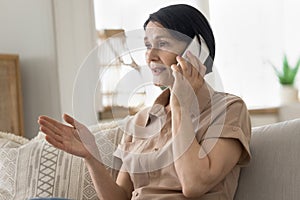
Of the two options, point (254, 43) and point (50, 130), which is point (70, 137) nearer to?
point (50, 130)

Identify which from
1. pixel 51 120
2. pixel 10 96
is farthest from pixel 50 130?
pixel 10 96

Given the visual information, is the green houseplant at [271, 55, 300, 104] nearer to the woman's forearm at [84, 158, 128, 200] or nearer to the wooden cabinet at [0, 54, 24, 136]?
the wooden cabinet at [0, 54, 24, 136]

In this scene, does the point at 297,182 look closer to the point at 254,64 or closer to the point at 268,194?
the point at 268,194

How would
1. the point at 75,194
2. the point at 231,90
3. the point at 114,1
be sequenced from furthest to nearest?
the point at 231,90
the point at 114,1
the point at 75,194

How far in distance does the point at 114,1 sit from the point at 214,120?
2.04 meters

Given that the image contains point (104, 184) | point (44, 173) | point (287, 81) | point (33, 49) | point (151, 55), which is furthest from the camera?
point (287, 81)

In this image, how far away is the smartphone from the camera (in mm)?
1348

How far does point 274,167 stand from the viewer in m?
1.45

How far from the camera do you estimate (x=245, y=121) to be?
1.41 metres

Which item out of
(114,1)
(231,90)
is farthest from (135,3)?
(231,90)

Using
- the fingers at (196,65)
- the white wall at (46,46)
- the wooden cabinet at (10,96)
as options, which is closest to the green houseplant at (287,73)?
the white wall at (46,46)

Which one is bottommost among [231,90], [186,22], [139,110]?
[231,90]

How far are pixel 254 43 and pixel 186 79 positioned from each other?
2906 mm

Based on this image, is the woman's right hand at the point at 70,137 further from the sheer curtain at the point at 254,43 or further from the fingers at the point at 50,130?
the sheer curtain at the point at 254,43
